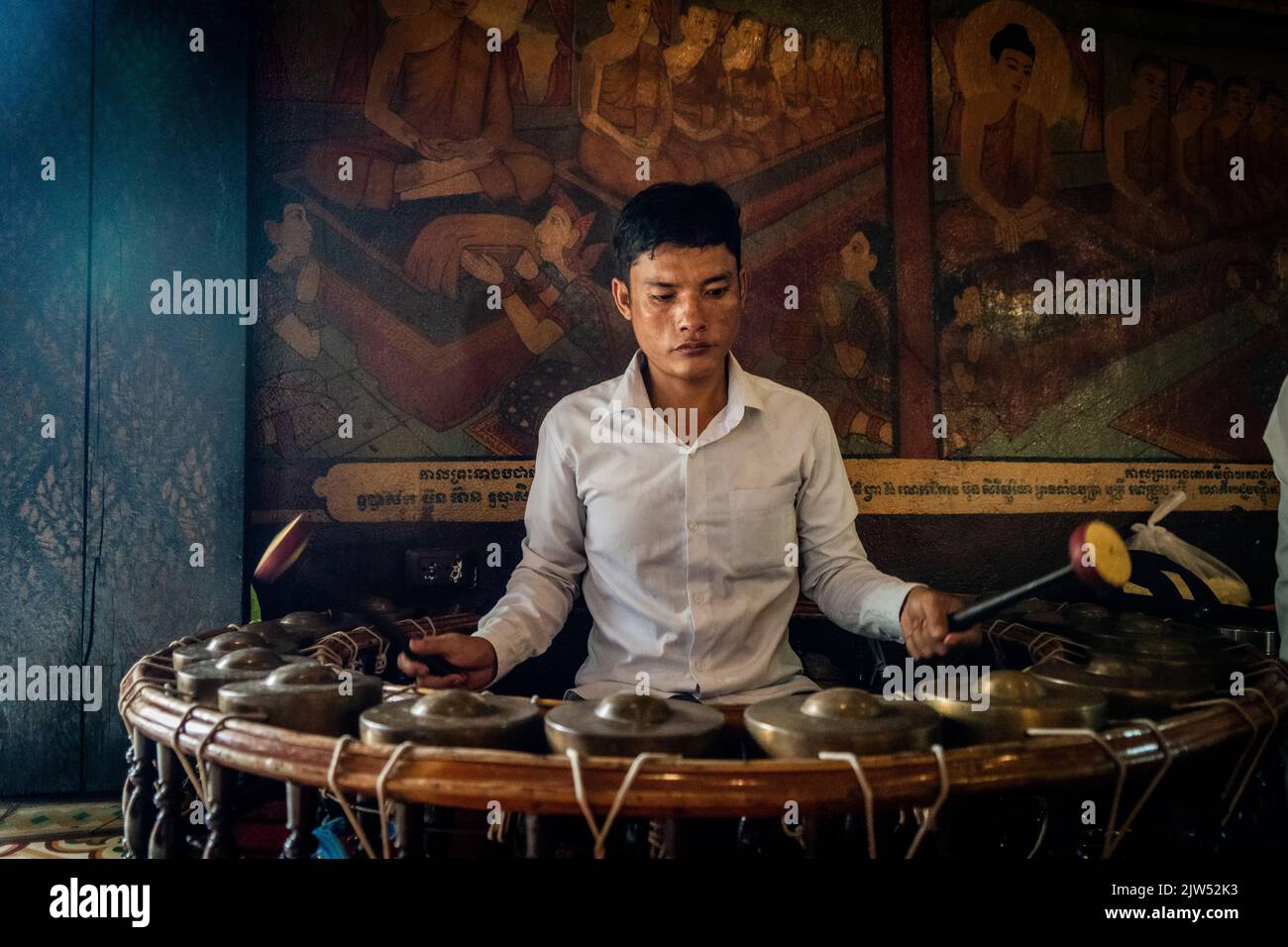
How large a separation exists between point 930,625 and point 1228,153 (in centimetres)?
303

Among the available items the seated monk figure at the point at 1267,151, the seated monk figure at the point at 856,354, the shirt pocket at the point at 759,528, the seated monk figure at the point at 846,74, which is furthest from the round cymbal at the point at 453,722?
the seated monk figure at the point at 1267,151

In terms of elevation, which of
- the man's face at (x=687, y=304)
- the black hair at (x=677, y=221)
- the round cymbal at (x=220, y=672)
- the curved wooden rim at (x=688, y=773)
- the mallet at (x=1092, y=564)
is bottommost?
the curved wooden rim at (x=688, y=773)

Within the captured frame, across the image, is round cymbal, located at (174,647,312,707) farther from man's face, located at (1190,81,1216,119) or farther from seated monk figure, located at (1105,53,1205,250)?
man's face, located at (1190,81,1216,119)

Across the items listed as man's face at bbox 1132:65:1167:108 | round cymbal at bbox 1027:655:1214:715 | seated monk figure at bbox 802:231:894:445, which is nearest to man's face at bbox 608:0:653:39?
seated monk figure at bbox 802:231:894:445

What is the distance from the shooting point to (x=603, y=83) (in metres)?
3.32

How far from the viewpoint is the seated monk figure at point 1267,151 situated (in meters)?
3.71

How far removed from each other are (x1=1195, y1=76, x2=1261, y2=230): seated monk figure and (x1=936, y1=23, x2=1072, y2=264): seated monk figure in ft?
2.29

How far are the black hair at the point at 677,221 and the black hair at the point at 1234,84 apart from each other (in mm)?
2667

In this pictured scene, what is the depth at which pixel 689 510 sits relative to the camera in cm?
239

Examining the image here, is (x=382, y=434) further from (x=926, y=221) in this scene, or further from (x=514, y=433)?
(x=926, y=221)

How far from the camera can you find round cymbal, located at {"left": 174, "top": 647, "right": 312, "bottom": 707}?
1.63 metres

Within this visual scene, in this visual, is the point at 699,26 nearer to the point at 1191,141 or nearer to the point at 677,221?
the point at 677,221

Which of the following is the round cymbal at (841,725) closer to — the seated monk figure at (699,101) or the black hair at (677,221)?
the black hair at (677,221)

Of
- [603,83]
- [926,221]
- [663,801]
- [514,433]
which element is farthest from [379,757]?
[926,221]
